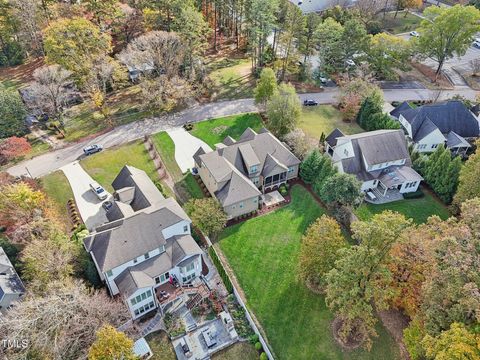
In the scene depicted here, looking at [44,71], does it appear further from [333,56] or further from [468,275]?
[468,275]

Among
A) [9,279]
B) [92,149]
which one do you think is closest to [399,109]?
[92,149]

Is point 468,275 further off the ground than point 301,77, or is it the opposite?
point 468,275

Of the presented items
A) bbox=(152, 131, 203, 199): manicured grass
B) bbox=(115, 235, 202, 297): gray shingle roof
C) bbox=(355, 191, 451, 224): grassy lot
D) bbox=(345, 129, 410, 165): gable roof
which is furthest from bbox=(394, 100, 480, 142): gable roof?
bbox=(115, 235, 202, 297): gray shingle roof

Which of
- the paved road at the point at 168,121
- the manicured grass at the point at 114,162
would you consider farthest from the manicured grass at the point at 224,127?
the manicured grass at the point at 114,162

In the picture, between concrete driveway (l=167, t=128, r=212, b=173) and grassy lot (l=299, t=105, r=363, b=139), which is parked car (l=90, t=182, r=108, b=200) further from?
grassy lot (l=299, t=105, r=363, b=139)

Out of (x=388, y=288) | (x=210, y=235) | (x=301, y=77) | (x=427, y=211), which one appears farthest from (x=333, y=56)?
(x=388, y=288)

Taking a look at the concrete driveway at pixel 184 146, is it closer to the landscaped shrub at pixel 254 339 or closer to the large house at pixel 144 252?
the large house at pixel 144 252

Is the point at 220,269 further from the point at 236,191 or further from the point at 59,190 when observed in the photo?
the point at 59,190
